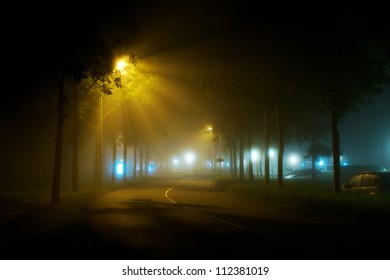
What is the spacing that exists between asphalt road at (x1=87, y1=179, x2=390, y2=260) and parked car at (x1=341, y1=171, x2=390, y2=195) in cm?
406

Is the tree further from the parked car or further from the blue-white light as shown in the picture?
the blue-white light

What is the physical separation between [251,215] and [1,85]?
17.3 m

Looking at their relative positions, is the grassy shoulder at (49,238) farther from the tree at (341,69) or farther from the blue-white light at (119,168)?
the blue-white light at (119,168)

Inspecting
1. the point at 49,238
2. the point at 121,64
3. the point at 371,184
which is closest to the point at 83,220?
the point at 49,238

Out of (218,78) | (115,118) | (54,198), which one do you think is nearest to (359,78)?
(218,78)

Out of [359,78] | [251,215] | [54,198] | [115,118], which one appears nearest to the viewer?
[251,215]

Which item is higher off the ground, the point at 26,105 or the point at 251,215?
the point at 26,105

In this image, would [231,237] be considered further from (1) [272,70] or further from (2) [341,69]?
(1) [272,70]

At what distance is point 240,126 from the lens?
134ft

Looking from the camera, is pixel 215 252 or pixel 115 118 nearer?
pixel 215 252

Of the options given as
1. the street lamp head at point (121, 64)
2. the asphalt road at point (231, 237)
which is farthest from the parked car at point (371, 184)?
the street lamp head at point (121, 64)

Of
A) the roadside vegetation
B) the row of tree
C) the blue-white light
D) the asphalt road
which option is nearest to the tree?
the row of tree
